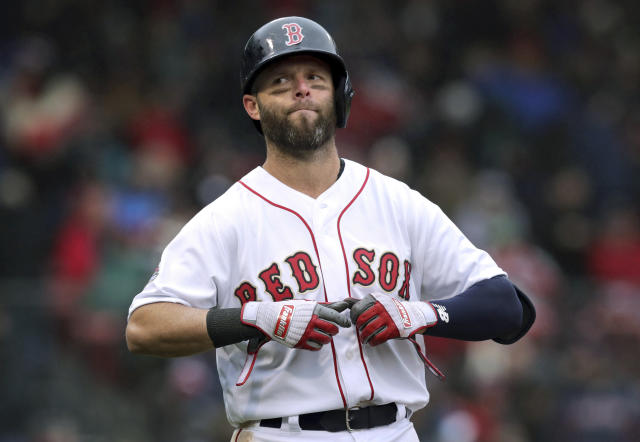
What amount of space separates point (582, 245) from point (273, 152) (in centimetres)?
557

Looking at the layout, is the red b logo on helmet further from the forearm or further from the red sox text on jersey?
the forearm

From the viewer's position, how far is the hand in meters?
3.03

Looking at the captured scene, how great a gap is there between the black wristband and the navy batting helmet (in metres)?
0.79

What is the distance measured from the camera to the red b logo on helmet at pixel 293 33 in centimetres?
328

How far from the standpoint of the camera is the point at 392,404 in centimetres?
324

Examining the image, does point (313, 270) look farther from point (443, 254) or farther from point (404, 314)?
point (443, 254)

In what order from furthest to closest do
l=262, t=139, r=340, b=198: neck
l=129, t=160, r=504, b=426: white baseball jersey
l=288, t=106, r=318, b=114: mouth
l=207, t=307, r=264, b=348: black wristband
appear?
l=262, t=139, r=340, b=198: neck
l=288, t=106, r=318, b=114: mouth
l=129, t=160, r=504, b=426: white baseball jersey
l=207, t=307, r=264, b=348: black wristband

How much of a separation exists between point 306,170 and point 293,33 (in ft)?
1.43

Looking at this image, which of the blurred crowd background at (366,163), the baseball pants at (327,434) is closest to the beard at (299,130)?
the baseball pants at (327,434)

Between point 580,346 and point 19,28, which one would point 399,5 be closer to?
point 19,28

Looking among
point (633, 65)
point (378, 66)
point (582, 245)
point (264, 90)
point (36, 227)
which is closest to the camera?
point (264, 90)

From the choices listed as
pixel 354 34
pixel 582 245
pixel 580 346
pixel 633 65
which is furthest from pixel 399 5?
pixel 580 346

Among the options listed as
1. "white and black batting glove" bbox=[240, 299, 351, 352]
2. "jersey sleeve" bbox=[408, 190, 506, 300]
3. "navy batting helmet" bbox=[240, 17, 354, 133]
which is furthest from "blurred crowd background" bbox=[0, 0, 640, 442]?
"white and black batting glove" bbox=[240, 299, 351, 352]

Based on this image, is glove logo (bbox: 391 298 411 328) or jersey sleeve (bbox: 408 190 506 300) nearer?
glove logo (bbox: 391 298 411 328)
